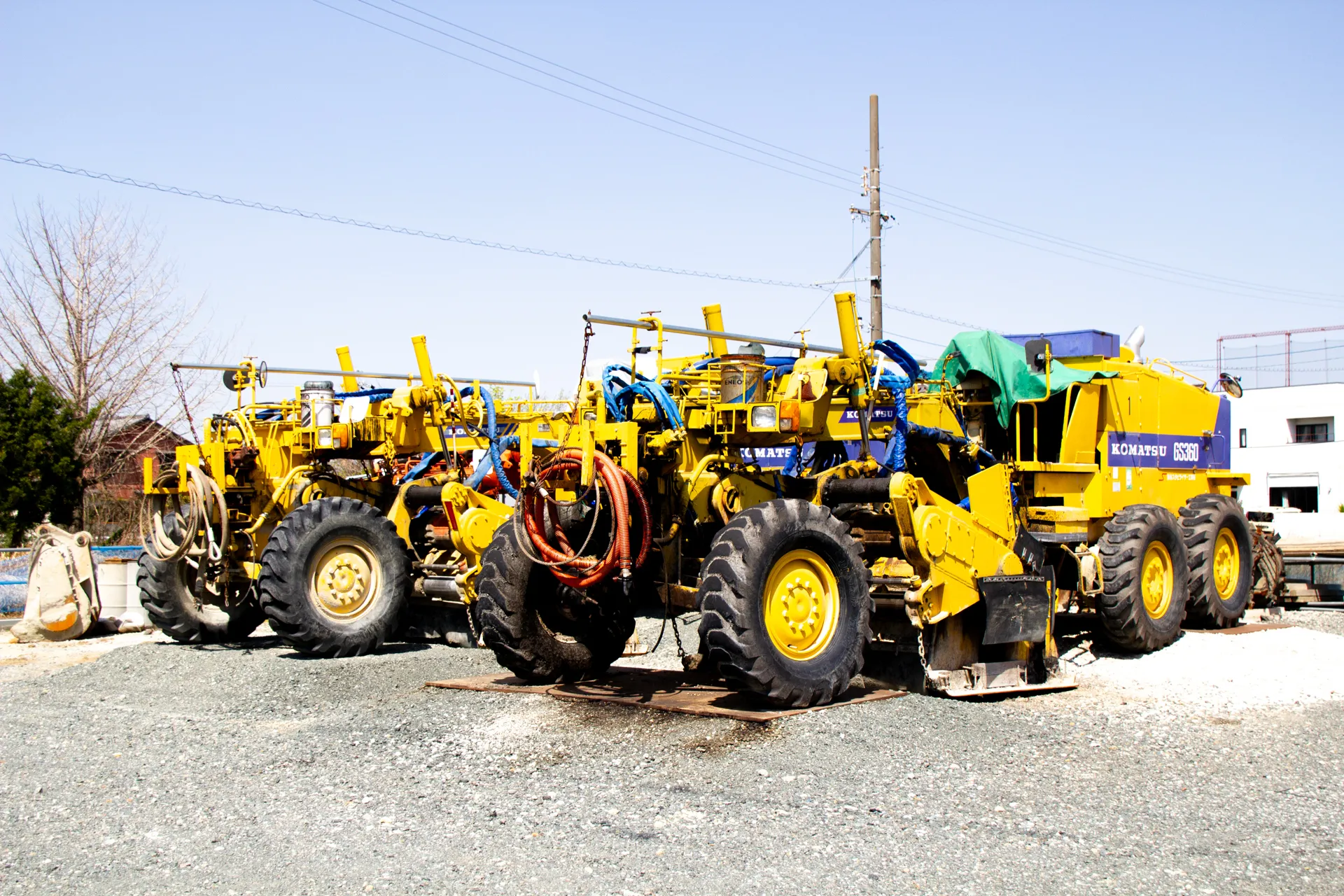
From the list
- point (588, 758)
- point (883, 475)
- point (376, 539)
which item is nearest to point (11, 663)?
point (376, 539)

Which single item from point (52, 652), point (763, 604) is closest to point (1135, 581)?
point (763, 604)

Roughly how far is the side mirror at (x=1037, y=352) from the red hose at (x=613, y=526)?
4.47m

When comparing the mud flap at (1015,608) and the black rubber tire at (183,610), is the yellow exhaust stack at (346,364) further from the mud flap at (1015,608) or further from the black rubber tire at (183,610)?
the mud flap at (1015,608)

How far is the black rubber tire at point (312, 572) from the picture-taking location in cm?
1162

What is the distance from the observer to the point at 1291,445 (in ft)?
124

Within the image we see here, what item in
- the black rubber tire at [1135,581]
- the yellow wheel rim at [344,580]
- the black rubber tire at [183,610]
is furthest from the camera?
the black rubber tire at [183,610]

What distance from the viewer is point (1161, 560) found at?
37.7 ft

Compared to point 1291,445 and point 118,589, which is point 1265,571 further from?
point 1291,445

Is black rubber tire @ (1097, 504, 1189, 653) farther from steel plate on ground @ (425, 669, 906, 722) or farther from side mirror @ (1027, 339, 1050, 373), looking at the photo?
steel plate on ground @ (425, 669, 906, 722)

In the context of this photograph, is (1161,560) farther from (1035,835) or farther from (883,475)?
(1035,835)

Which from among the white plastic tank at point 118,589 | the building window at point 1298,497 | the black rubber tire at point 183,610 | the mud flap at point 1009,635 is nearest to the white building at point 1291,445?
the building window at point 1298,497

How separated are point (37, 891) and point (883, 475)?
6.06 metres

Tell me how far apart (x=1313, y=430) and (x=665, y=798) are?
37.3 m

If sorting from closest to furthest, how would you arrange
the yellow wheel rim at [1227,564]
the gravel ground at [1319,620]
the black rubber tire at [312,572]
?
1. the black rubber tire at [312,572]
2. the yellow wheel rim at [1227,564]
3. the gravel ground at [1319,620]
